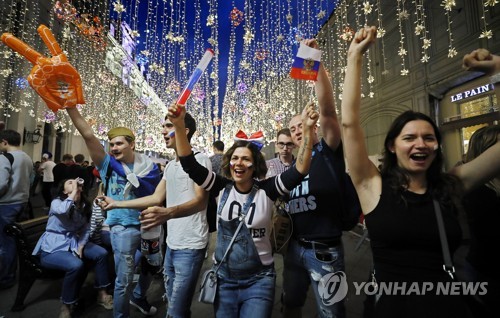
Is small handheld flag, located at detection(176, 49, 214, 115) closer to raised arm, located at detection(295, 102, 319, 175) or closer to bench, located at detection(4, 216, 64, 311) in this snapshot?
raised arm, located at detection(295, 102, 319, 175)

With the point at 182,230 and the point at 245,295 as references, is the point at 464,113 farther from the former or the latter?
the point at 182,230

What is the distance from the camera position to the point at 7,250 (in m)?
3.45

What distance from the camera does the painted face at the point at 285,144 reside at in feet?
9.69

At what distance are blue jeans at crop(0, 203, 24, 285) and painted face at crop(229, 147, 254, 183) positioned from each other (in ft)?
13.0

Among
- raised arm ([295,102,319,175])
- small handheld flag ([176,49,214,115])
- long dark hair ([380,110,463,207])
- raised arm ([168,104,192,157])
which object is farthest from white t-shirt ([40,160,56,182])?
long dark hair ([380,110,463,207])

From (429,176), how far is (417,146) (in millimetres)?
223

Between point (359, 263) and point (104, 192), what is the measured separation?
4.44 metres

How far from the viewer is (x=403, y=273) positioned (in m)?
1.21

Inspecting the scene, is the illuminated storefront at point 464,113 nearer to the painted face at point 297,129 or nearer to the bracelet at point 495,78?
the bracelet at point 495,78

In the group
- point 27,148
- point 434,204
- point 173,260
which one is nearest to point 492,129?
point 434,204

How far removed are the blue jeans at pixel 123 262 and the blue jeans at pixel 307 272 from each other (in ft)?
Result: 5.08

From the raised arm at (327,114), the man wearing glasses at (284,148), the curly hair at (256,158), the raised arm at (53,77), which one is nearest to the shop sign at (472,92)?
the man wearing glasses at (284,148)

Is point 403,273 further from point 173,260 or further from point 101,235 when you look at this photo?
point 101,235

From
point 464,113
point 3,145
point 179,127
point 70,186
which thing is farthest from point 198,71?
point 464,113
